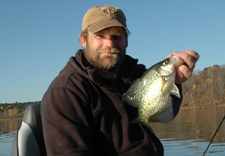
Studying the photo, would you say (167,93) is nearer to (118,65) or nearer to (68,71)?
(118,65)

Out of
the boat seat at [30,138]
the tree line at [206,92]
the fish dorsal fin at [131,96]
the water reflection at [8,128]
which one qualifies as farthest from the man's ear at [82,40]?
the tree line at [206,92]

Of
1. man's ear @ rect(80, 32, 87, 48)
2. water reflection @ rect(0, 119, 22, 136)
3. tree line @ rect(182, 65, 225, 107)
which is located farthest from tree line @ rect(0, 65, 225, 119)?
man's ear @ rect(80, 32, 87, 48)

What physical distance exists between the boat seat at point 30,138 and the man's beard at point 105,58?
0.99 metres

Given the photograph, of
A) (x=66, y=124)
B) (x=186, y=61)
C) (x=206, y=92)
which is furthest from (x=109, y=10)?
(x=206, y=92)

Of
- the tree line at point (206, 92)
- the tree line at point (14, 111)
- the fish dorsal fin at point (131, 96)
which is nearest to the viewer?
the fish dorsal fin at point (131, 96)

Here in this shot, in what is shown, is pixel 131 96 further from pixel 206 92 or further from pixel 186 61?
pixel 206 92

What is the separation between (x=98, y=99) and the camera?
3193 millimetres

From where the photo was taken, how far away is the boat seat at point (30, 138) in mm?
3244

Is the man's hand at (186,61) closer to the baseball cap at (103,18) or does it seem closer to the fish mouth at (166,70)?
the fish mouth at (166,70)

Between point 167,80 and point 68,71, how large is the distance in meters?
1.20

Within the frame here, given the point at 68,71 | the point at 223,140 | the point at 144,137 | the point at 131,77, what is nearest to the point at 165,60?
the point at 131,77

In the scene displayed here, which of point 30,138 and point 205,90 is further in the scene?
point 205,90

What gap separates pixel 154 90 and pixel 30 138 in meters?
1.60

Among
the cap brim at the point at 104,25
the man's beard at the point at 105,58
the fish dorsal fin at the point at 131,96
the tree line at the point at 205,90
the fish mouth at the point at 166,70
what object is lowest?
the tree line at the point at 205,90
